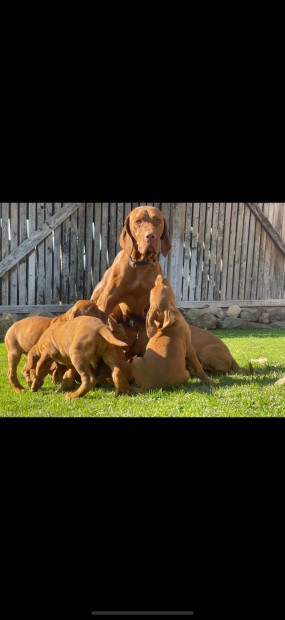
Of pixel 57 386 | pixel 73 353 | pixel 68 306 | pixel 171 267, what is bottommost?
pixel 57 386

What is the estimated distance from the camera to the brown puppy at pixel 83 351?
2.72m

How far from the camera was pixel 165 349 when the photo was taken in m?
2.95

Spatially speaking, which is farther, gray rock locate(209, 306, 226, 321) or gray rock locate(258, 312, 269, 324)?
gray rock locate(209, 306, 226, 321)

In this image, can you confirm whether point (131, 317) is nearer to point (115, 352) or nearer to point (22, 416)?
point (115, 352)

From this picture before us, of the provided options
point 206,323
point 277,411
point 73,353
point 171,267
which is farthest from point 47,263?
point 277,411

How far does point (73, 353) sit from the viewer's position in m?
2.80

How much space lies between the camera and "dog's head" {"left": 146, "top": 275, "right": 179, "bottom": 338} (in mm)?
2971

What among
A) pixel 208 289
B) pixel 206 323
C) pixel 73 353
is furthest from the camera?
pixel 206 323

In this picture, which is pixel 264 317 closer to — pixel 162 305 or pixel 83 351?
pixel 162 305

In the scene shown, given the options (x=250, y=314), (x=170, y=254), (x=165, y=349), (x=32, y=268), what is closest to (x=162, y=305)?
(x=165, y=349)

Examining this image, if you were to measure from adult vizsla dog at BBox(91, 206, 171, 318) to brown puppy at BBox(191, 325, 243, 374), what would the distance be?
1.16 ft

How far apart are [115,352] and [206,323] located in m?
0.74

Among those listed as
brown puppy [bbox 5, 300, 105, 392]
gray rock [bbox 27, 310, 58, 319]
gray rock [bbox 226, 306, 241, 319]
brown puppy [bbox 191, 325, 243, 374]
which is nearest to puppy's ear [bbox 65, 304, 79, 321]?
brown puppy [bbox 5, 300, 105, 392]

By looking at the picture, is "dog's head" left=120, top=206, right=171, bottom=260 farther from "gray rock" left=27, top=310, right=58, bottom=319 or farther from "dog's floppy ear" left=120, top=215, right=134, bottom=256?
"gray rock" left=27, top=310, right=58, bottom=319
